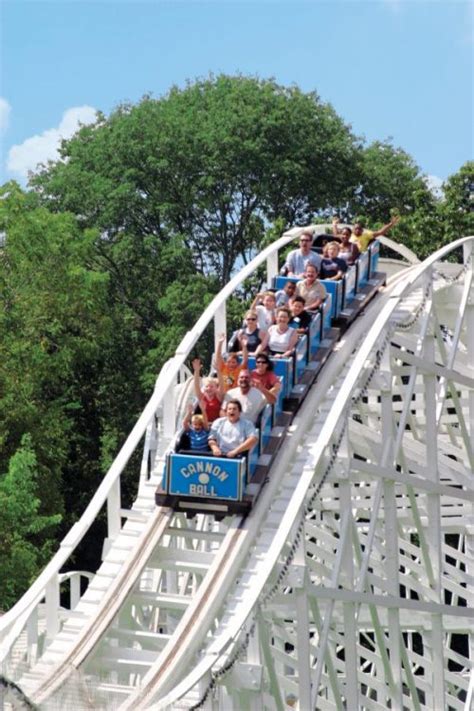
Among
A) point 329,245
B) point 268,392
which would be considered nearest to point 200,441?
point 268,392

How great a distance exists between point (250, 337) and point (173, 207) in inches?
959

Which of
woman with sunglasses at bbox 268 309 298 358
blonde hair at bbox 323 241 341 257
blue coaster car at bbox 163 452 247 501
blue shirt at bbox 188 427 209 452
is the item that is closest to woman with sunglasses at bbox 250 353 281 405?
woman with sunglasses at bbox 268 309 298 358

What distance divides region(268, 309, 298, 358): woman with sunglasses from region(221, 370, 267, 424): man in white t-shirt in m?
1.50

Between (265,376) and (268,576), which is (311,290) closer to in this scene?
(265,376)

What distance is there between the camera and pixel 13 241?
40938 mm

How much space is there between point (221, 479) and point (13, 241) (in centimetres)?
2105

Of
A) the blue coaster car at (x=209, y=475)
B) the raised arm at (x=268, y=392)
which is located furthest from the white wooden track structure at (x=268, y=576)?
the raised arm at (x=268, y=392)

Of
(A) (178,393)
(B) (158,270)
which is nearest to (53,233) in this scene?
(B) (158,270)

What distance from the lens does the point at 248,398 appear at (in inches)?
847

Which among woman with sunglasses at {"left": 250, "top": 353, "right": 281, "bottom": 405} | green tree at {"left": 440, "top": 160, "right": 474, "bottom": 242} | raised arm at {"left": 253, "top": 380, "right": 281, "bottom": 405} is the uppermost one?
green tree at {"left": 440, "top": 160, "right": 474, "bottom": 242}

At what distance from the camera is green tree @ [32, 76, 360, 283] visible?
4756 centimetres

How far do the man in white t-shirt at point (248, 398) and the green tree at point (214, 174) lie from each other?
25873mm

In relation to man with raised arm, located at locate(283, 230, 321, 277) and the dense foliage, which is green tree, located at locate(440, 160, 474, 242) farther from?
man with raised arm, located at locate(283, 230, 321, 277)

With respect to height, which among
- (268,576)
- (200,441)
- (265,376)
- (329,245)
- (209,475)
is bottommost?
(268,576)
